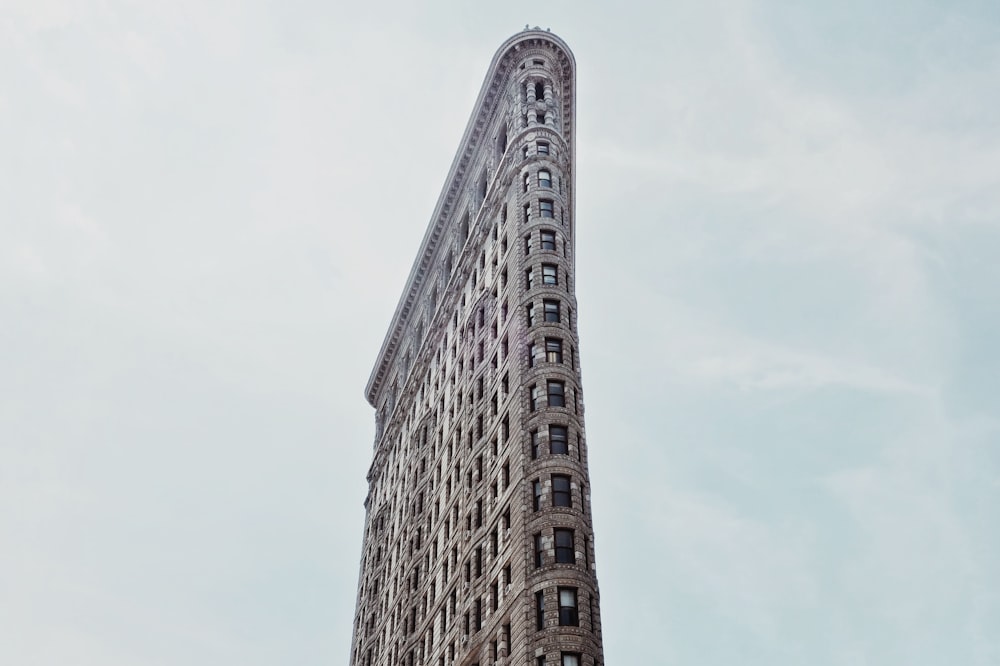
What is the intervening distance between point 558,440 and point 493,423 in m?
9.81

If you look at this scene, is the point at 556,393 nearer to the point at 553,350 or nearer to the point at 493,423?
the point at 553,350

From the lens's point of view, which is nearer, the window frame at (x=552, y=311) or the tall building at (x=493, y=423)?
the tall building at (x=493, y=423)

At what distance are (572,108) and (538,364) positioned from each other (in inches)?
1441

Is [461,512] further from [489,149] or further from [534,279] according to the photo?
[489,149]

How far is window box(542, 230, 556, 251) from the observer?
74000 millimetres

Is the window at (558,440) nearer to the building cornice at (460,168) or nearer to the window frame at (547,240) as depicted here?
the window frame at (547,240)

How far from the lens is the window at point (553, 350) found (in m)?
66.1

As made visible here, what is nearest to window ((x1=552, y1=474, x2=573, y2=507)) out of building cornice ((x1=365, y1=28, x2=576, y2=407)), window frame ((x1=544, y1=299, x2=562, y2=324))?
window frame ((x1=544, y1=299, x2=562, y2=324))

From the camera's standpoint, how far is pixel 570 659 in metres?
51.5

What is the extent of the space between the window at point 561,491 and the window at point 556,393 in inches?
218

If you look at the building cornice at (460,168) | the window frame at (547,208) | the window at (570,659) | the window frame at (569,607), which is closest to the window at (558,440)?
the window frame at (569,607)

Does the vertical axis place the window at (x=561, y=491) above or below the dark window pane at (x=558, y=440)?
below

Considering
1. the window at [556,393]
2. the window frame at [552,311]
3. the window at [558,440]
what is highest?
the window frame at [552,311]

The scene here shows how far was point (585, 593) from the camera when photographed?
54156mm
